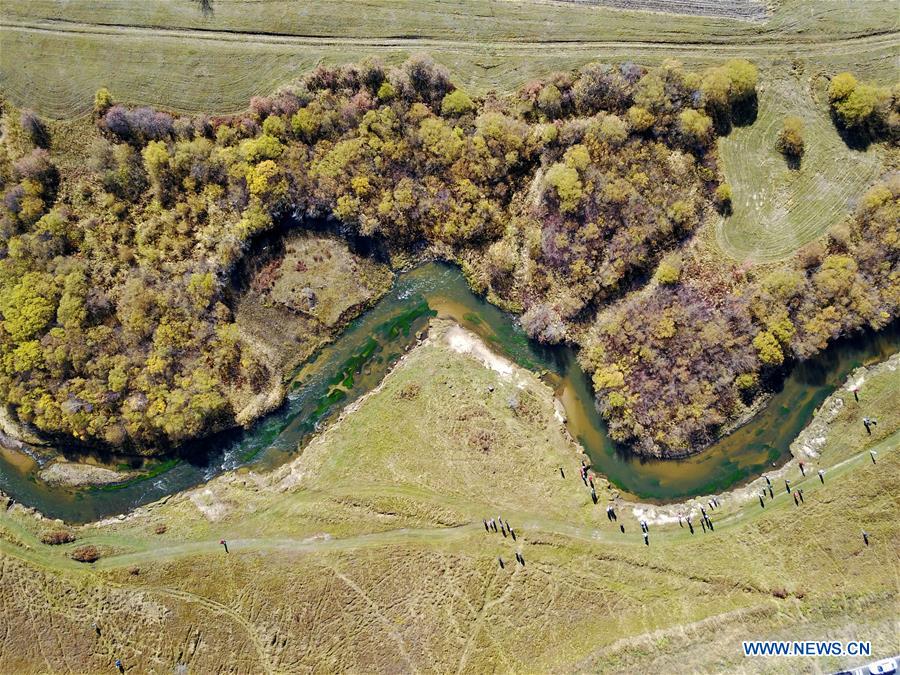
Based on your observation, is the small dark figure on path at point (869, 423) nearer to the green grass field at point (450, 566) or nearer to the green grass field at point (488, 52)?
the green grass field at point (450, 566)


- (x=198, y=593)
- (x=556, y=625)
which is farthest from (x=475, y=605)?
(x=198, y=593)

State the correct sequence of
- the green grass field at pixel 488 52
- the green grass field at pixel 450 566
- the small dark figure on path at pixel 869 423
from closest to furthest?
the green grass field at pixel 450 566, the green grass field at pixel 488 52, the small dark figure on path at pixel 869 423

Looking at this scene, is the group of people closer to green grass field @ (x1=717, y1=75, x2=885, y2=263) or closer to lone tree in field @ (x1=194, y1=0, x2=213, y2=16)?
green grass field @ (x1=717, y1=75, x2=885, y2=263)

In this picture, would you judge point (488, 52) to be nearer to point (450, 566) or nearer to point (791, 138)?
point (791, 138)

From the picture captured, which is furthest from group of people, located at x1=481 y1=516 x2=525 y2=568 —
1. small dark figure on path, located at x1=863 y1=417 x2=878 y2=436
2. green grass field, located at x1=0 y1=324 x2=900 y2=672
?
small dark figure on path, located at x1=863 y1=417 x2=878 y2=436

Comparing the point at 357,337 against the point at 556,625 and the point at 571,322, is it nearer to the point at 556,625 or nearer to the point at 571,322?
the point at 571,322

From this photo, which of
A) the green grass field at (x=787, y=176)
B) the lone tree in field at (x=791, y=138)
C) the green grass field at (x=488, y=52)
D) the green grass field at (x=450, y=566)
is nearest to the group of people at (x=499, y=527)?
the green grass field at (x=450, y=566)
